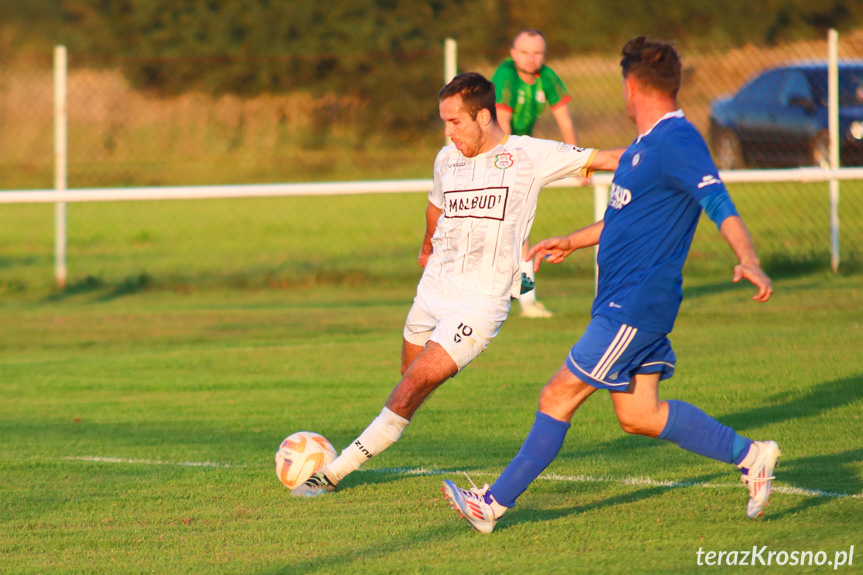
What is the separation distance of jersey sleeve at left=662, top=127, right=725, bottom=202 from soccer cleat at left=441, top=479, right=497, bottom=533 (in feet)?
4.53

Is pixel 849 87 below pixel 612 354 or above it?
above

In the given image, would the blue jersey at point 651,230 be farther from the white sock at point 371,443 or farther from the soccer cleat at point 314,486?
the soccer cleat at point 314,486

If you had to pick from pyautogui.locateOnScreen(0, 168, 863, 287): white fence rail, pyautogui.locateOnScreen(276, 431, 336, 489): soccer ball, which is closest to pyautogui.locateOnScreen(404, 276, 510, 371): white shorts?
pyautogui.locateOnScreen(276, 431, 336, 489): soccer ball

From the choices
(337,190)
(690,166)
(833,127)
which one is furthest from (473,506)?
(833,127)

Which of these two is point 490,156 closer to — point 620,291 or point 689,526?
point 620,291

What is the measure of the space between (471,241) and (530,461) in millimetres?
1221

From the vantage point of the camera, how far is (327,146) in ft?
43.5

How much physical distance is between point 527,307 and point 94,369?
377cm

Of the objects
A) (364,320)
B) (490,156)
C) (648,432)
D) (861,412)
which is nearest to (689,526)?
(648,432)

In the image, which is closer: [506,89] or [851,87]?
[506,89]

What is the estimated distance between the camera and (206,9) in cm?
2545

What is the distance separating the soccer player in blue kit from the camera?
4.06m

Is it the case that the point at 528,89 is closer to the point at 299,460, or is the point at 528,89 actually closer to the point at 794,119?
the point at 794,119

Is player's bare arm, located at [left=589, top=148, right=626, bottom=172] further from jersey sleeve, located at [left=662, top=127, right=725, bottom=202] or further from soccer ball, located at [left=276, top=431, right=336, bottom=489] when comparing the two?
soccer ball, located at [left=276, top=431, right=336, bottom=489]
